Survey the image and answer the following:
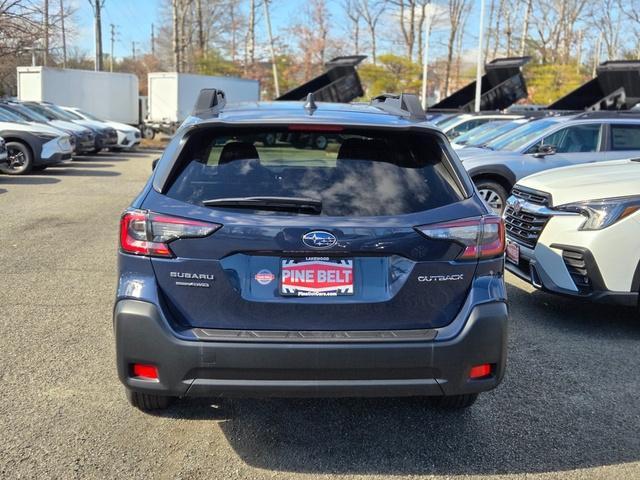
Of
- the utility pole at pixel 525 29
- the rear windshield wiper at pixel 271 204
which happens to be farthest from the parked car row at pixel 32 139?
the utility pole at pixel 525 29

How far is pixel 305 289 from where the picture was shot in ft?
9.23

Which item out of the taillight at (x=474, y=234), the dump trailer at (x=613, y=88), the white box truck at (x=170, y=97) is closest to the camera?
the taillight at (x=474, y=234)

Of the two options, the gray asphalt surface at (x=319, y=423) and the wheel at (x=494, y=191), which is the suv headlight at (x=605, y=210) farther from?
the wheel at (x=494, y=191)

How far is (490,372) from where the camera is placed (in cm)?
302

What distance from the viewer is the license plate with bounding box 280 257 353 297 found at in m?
2.81

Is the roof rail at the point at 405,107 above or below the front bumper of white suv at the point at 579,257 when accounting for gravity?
above

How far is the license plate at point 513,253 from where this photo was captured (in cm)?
549

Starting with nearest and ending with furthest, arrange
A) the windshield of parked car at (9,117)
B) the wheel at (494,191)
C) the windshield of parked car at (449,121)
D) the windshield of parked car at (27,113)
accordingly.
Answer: the wheel at (494,191) < the windshield of parked car at (9,117) < the windshield of parked car at (27,113) < the windshield of parked car at (449,121)

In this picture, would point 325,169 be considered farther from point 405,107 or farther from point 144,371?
point 144,371

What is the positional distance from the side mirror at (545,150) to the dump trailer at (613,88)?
967 cm

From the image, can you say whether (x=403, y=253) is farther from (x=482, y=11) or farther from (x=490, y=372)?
(x=482, y=11)

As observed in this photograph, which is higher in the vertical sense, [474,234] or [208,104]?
[208,104]

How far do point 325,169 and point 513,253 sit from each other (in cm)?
306

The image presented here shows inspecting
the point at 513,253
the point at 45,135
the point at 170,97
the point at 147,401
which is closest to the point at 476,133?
the point at 513,253
